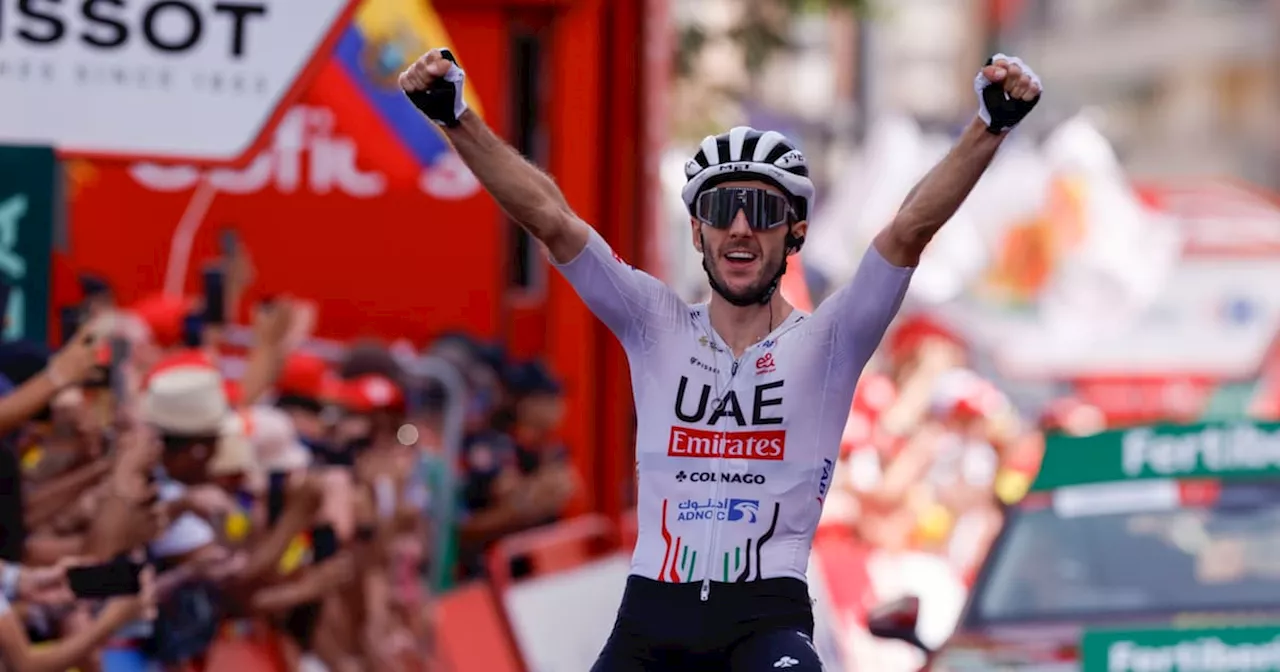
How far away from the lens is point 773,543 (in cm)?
573

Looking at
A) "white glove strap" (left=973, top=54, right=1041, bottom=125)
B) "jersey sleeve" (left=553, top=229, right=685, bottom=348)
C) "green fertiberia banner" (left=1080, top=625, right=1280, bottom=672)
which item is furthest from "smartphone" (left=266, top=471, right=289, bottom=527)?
"white glove strap" (left=973, top=54, right=1041, bottom=125)

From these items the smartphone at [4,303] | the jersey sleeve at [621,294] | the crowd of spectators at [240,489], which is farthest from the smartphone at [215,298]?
the jersey sleeve at [621,294]

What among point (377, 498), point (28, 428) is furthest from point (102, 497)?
point (377, 498)

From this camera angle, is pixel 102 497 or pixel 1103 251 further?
pixel 1103 251

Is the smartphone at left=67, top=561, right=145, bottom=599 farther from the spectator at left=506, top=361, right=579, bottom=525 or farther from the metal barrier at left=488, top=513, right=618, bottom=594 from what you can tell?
the spectator at left=506, top=361, right=579, bottom=525

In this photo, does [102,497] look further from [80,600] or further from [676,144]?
[676,144]

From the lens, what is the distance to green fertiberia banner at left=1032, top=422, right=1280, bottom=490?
955 centimetres

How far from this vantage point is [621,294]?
5.90 metres

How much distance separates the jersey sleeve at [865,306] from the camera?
5707mm

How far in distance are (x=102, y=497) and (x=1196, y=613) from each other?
12.8 feet

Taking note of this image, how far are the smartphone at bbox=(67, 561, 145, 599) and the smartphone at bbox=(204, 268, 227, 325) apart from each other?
3.11 metres

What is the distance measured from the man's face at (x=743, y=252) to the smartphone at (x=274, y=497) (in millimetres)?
3392

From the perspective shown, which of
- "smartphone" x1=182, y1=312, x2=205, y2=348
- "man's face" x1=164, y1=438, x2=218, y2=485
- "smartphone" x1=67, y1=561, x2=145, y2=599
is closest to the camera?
"smartphone" x1=67, y1=561, x2=145, y2=599

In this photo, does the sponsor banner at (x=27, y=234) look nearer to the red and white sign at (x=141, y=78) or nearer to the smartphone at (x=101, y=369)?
the red and white sign at (x=141, y=78)
